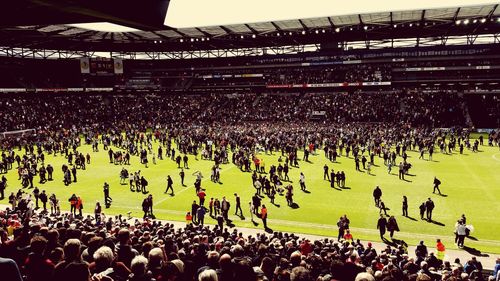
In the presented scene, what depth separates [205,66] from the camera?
3017 inches

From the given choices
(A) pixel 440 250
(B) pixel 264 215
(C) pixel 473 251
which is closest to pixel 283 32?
(B) pixel 264 215

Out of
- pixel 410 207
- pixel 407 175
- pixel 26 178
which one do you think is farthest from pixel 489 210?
pixel 26 178

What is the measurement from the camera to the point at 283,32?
52.8 m

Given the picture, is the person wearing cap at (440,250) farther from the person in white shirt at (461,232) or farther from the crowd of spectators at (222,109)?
the crowd of spectators at (222,109)

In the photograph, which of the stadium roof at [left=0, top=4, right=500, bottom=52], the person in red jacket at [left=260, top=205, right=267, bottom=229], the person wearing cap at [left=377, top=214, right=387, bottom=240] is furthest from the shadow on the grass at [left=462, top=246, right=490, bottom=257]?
the stadium roof at [left=0, top=4, right=500, bottom=52]

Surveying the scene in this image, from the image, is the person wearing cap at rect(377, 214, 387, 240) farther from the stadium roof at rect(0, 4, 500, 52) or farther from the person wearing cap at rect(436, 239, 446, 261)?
the stadium roof at rect(0, 4, 500, 52)

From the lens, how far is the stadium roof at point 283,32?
43.2 metres

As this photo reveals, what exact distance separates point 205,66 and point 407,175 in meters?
55.2

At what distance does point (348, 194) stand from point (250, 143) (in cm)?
1627

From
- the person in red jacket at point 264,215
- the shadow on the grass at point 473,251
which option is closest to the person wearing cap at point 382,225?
the shadow on the grass at point 473,251

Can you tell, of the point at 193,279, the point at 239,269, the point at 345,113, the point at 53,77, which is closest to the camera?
the point at 239,269

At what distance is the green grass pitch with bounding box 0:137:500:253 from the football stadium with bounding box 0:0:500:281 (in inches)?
6.6

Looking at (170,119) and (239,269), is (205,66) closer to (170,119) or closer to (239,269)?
(170,119)

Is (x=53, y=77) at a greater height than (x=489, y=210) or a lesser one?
greater
